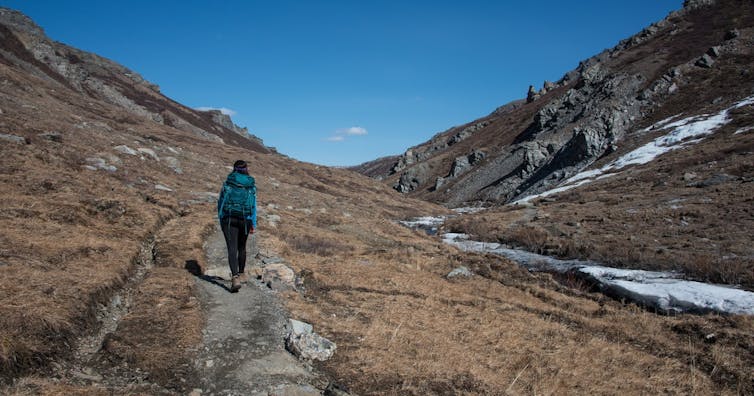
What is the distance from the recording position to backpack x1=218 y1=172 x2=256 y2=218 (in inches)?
403

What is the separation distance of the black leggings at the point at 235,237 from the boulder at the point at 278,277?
119 centimetres

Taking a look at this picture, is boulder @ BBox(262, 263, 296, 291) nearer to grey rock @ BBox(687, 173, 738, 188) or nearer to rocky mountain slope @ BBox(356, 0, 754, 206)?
grey rock @ BBox(687, 173, 738, 188)

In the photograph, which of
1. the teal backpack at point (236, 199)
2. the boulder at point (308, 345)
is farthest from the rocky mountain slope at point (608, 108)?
the boulder at point (308, 345)

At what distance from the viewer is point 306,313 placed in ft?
32.0

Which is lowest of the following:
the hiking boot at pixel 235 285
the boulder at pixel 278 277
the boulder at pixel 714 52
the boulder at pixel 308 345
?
the boulder at pixel 308 345

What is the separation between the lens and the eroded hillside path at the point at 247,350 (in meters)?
6.40

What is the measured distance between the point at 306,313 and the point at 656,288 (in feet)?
50.2

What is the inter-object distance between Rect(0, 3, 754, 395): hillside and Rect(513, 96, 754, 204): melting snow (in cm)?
4179

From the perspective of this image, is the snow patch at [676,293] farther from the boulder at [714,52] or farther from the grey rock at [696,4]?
the grey rock at [696,4]

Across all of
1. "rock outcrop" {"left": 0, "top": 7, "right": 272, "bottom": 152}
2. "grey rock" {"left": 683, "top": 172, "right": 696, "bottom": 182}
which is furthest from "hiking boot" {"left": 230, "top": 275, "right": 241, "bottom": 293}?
"rock outcrop" {"left": 0, "top": 7, "right": 272, "bottom": 152}

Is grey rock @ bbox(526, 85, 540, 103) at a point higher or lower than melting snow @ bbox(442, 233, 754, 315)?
higher

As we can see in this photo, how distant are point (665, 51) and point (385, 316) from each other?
368 ft

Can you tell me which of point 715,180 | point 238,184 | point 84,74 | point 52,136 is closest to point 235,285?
point 238,184

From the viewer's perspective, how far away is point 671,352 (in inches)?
423
